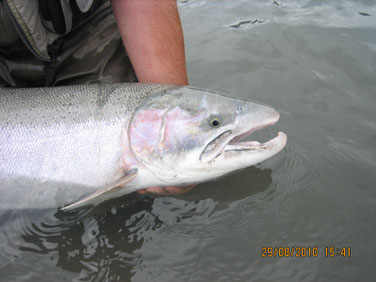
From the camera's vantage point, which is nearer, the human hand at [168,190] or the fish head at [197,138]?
the fish head at [197,138]

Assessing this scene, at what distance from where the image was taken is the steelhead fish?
2236mm

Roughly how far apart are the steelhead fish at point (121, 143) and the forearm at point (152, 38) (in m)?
0.30

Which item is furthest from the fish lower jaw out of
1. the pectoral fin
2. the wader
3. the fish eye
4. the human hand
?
the wader

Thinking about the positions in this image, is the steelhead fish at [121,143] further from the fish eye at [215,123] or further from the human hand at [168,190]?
the human hand at [168,190]

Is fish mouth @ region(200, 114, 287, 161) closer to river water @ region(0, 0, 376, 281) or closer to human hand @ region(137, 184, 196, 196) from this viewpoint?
human hand @ region(137, 184, 196, 196)

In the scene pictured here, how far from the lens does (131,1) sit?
2617 mm

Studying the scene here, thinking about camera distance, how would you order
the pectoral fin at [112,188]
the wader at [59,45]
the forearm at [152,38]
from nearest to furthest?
the pectoral fin at [112,188], the wader at [59,45], the forearm at [152,38]

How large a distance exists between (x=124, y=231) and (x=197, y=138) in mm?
874

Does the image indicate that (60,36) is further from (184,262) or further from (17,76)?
(184,262)

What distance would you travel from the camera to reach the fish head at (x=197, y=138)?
2.22m

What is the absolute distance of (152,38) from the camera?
2656mm
